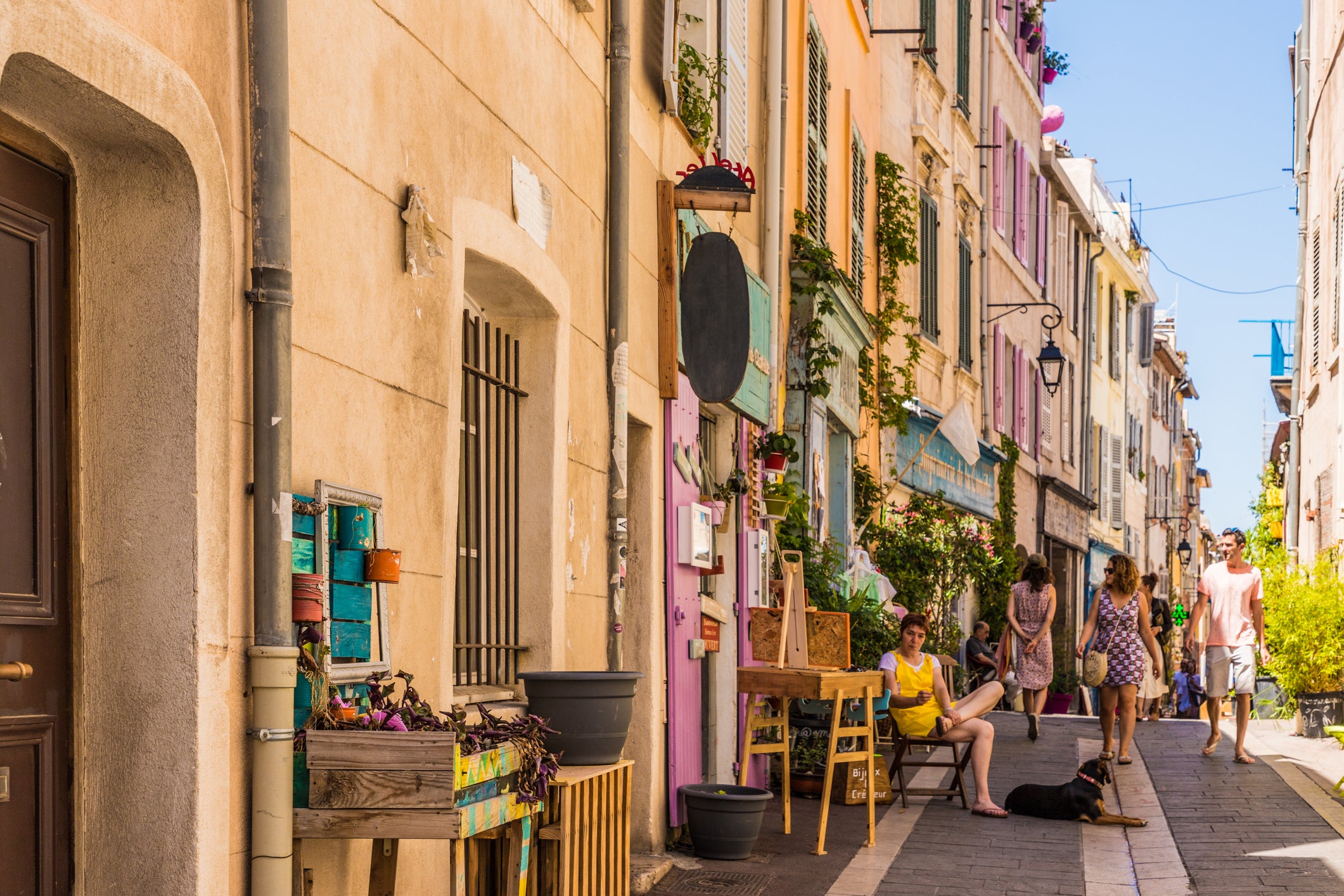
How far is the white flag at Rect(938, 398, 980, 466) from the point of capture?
16.8m

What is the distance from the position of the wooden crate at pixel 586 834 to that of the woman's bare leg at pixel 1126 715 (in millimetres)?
6353

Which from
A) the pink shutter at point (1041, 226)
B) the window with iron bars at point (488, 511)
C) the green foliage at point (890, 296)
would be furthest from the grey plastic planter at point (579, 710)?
the pink shutter at point (1041, 226)

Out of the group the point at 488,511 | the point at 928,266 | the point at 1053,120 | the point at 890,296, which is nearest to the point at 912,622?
the point at 488,511

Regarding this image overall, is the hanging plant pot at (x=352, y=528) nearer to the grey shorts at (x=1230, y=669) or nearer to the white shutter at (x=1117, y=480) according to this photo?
the grey shorts at (x=1230, y=669)

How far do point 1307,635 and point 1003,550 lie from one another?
265 inches

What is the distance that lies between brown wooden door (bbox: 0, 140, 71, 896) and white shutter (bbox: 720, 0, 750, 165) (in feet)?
21.9

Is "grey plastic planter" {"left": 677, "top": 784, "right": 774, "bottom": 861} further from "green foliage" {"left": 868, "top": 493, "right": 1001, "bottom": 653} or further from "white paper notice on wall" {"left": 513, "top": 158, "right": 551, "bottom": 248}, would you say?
"green foliage" {"left": 868, "top": 493, "right": 1001, "bottom": 653}

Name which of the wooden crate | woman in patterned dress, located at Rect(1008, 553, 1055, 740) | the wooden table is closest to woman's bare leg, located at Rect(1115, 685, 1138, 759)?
woman in patterned dress, located at Rect(1008, 553, 1055, 740)

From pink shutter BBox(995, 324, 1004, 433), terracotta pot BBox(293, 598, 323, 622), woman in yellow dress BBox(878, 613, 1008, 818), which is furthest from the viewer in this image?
pink shutter BBox(995, 324, 1004, 433)

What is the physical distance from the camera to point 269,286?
402cm

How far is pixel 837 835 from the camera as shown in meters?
9.16

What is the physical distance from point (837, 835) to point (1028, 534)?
16.3 metres

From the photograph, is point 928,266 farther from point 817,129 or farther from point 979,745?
point 979,745

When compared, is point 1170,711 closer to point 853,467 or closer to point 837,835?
point 853,467
